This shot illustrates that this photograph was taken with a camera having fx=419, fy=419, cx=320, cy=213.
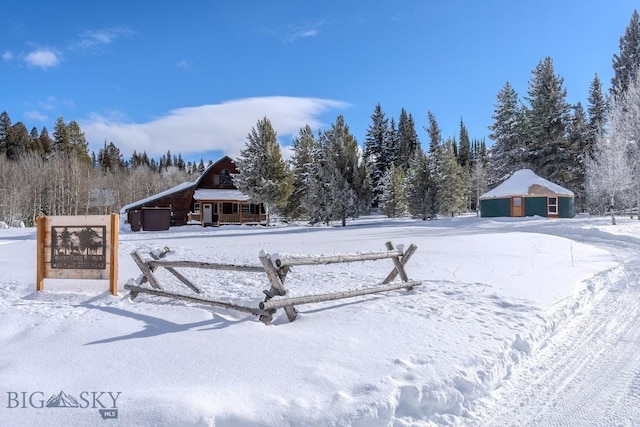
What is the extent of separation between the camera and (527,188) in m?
36.4

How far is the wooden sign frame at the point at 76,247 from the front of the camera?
780cm

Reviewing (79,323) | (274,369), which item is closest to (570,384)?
(274,369)

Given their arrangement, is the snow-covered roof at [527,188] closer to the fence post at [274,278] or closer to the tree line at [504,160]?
the tree line at [504,160]

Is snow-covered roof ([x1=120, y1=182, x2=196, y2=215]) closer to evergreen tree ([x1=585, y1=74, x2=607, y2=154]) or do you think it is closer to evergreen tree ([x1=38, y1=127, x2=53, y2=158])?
evergreen tree ([x1=585, y1=74, x2=607, y2=154])

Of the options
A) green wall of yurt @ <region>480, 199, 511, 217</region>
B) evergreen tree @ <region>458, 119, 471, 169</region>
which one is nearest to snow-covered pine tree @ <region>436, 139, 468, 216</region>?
green wall of yurt @ <region>480, 199, 511, 217</region>

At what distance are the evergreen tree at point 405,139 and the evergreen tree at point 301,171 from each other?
2839 centimetres

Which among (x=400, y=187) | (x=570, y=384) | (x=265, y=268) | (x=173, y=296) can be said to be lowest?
(x=570, y=384)

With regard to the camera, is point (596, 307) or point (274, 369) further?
point (596, 307)

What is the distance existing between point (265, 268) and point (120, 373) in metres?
2.18

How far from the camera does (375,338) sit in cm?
532

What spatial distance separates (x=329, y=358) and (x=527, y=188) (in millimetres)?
36718

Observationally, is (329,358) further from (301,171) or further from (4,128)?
(4,128)

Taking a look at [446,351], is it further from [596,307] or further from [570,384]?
[596,307]

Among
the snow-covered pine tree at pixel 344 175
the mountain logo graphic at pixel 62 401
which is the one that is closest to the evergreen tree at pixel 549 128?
the snow-covered pine tree at pixel 344 175
